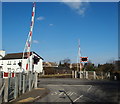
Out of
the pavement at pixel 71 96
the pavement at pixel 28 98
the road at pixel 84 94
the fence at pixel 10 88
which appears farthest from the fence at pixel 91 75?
the pavement at pixel 28 98

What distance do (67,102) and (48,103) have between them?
1.01 m

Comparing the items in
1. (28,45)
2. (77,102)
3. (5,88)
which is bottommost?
(77,102)

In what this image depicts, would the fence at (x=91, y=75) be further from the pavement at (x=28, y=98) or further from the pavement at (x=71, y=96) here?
the pavement at (x=28, y=98)

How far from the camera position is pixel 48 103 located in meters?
9.38

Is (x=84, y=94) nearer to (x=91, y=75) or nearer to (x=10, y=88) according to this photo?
(x=10, y=88)

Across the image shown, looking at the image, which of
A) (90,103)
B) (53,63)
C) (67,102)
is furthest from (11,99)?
(53,63)

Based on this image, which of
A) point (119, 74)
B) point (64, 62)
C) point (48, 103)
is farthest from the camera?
point (64, 62)

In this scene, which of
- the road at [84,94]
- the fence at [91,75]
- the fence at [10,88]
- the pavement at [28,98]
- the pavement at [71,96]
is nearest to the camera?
the fence at [10,88]

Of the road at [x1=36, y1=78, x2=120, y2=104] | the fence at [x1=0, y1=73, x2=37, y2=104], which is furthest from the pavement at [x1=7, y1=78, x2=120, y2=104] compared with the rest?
the fence at [x1=0, y1=73, x2=37, y2=104]

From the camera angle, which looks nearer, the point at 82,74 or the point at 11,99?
the point at 11,99

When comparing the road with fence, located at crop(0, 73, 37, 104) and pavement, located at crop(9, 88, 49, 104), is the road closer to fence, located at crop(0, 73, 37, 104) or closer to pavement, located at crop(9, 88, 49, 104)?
pavement, located at crop(9, 88, 49, 104)

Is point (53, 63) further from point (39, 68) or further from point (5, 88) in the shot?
point (5, 88)

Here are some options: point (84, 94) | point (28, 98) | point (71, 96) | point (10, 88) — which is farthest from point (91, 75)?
point (10, 88)

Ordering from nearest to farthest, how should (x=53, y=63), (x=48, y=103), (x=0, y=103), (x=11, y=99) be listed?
(x=0, y=103), (x=48, y=103), (x=11, y=99), (x=53, y=63)
